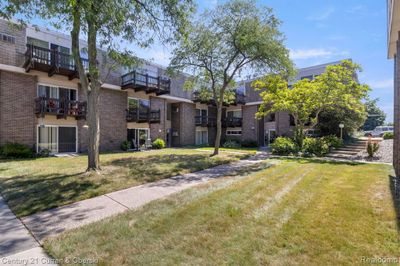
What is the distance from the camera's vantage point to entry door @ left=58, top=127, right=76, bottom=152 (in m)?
14.8

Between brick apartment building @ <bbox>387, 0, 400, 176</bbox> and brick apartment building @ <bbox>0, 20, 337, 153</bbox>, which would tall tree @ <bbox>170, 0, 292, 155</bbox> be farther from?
brick apartment building @ <bbox>387, 0, 400, 176</bbox>

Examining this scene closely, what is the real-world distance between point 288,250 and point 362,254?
0.96 metres

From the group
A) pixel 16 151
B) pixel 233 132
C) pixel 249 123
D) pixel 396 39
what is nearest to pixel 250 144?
pixel 249 123

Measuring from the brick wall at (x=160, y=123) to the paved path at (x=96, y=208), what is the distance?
1347 cm

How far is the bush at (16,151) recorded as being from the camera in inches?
464

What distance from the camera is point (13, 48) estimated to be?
500 inches

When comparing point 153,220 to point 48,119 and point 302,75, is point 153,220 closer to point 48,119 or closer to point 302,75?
point 48,119

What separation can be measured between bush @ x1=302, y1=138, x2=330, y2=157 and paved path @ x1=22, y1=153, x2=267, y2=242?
35.6 feet

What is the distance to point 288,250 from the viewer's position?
313cm

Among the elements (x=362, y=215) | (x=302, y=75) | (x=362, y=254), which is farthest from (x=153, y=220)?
(x=302, y=75)

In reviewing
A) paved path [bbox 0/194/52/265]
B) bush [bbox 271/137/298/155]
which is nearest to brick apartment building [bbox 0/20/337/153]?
bush [bbox 271/137/298/155]

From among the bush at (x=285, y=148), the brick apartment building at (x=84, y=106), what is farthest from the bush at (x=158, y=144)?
the bush at (x=285, y=148)

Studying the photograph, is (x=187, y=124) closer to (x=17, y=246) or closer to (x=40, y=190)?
(x=40, y=190)

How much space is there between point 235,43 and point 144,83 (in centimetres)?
833
